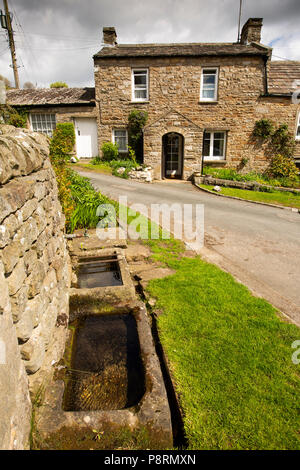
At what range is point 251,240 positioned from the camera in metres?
7.15

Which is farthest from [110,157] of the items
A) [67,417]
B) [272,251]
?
[67,417]

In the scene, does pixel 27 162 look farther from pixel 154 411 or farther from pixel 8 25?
pixel 8 25

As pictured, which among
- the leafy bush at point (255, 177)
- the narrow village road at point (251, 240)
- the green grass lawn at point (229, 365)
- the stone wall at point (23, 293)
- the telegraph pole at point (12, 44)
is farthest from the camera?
the telegraph pole at point (12, 44)

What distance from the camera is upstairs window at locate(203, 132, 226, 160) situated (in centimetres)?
1769

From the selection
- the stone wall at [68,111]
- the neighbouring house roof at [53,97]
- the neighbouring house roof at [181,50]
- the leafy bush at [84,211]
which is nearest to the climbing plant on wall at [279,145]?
the neighbouring house roof at [181,50]

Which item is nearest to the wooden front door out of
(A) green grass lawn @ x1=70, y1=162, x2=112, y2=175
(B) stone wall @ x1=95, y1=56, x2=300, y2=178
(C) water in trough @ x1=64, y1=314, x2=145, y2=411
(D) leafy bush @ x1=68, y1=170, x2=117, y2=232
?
(B) stone wall @ x1=95, y1=56, x2=300, y2=178

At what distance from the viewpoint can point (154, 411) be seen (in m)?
2.45

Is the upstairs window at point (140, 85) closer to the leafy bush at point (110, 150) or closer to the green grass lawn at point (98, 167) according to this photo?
the leafy bush at point (110, 150)

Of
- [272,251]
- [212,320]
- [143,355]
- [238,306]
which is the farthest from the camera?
[272,251]

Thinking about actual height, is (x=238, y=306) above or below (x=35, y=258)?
below

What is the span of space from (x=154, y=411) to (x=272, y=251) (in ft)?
16.7

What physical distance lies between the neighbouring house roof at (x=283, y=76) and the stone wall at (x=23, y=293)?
722 inches

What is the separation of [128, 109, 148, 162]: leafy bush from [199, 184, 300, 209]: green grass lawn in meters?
5.82

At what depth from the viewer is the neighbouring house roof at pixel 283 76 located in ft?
55.5
